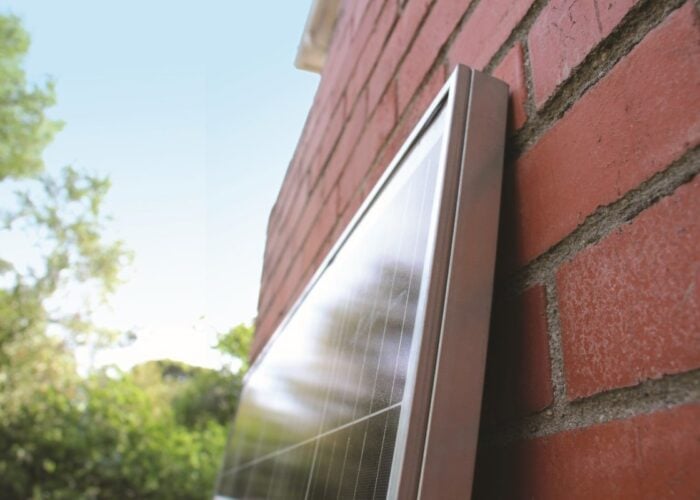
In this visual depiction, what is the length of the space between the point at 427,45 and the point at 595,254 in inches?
27.8

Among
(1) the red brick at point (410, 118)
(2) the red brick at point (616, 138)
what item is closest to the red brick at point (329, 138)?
(1) the red brick at point (410, 118)

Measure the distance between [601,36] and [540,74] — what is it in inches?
4.2

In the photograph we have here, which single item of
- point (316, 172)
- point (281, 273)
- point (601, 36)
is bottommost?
point (601, 36)

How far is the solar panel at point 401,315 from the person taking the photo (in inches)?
21.8

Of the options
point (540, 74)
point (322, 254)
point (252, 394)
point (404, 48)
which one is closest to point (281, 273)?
point (252, 394)

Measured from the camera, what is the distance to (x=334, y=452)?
0.81 m

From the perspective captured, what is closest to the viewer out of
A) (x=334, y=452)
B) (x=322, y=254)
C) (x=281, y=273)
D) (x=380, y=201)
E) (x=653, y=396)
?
(x=653, y=396)

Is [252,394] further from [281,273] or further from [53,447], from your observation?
[53,447]

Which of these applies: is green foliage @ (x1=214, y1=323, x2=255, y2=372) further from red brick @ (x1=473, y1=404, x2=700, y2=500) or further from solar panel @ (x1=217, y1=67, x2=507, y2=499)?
red brick @ (x1=473, y1=404, x2=700, y2=500)

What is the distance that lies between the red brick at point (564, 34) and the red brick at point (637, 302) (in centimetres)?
23

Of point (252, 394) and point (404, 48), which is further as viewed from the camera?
point (252, 394)

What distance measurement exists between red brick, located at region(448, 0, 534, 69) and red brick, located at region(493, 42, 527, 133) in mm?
39

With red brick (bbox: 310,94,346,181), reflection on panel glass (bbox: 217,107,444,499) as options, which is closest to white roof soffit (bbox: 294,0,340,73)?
red brick (bbox: 310,94,346,181)

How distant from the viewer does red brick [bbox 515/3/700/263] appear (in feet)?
1.52
